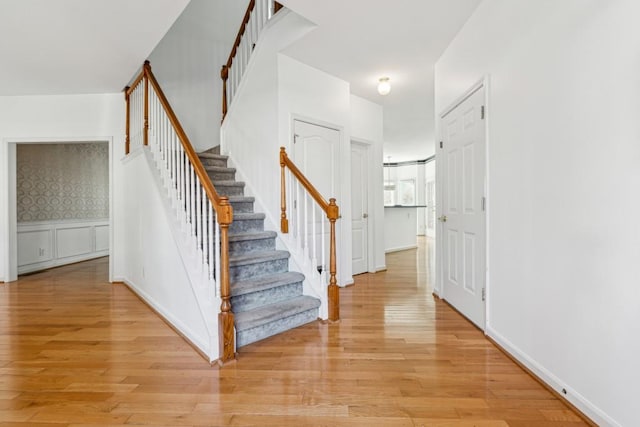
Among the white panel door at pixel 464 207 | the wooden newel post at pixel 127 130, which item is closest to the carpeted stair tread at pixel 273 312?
the white panel door at pixel 464 207

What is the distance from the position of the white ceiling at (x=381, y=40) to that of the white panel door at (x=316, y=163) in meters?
0.75

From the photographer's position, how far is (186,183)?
2693mm

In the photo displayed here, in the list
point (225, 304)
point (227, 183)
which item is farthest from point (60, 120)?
point (225, 304)

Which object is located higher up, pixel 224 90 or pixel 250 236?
pixel 224 90

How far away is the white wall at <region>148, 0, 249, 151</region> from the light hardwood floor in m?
3.47

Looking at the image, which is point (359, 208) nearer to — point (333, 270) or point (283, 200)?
point (283, 200)

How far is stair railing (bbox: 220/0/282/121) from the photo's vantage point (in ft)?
12.5

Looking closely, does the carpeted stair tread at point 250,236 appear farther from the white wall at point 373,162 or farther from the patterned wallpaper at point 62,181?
the patterned wallpaper at point 62,181

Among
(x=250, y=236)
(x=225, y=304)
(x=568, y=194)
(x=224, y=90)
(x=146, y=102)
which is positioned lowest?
(x=225, y=304)

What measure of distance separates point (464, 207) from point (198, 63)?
4.92m

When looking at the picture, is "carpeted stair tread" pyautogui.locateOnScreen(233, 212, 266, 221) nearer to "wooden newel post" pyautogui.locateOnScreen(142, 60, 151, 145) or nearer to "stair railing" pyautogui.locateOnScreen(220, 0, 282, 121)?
"wooden newel post" pyautogui.locateOnScreen(142, 60, 151, 145)

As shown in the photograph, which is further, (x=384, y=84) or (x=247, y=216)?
(x=384, y=84)

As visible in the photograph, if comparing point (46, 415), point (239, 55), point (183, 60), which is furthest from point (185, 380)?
point (183, 60)

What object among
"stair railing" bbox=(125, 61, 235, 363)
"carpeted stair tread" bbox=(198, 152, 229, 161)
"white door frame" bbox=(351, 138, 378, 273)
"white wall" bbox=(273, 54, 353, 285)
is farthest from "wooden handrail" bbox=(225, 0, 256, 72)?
"white door frame" bbox=(351, 138, 378, 273)
